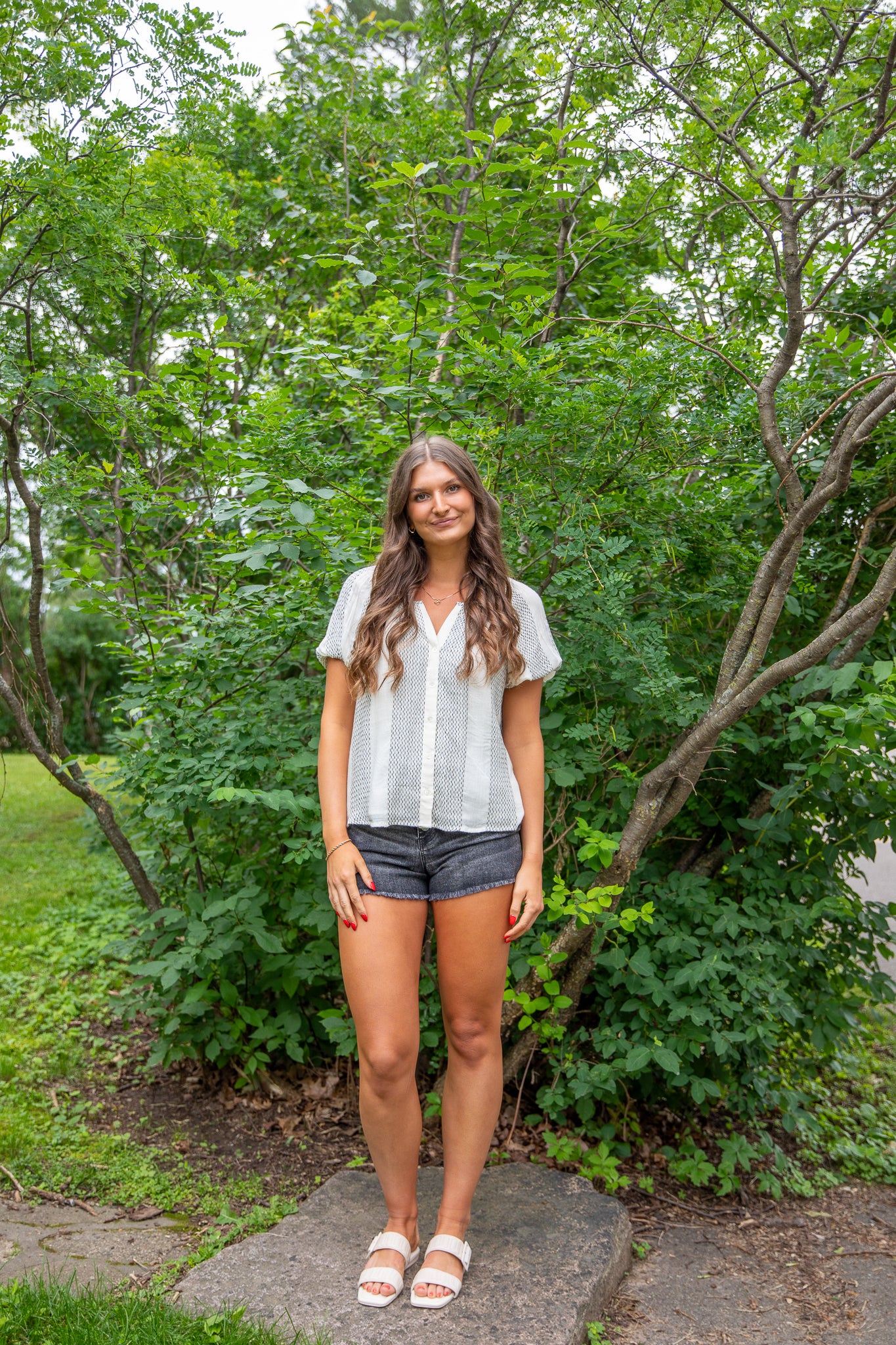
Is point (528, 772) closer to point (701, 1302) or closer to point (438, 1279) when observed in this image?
point (438, 1279)

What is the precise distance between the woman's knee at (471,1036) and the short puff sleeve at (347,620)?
0.87 meters

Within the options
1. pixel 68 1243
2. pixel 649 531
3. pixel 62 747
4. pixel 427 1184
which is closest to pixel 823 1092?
pixel 427 1184

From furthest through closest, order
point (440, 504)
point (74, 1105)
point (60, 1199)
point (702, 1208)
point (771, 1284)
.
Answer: point (74, 1105) → point (702, 1208) → point (60, 1199) → point (771, 1284) → point (440, 504)

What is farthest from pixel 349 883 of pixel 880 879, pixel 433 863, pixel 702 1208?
pixel 880 879

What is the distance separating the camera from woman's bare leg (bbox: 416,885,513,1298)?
2.05 metres

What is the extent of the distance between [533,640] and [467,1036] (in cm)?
93

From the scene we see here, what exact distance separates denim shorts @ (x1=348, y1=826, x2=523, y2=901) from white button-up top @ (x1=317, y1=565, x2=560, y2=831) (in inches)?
1.1

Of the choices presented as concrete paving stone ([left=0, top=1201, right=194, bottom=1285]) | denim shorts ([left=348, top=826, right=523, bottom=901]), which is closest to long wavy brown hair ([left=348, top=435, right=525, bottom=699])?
denim shorts ([left=348, top=826, right=523, bottom=901])

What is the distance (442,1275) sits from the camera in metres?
2.06

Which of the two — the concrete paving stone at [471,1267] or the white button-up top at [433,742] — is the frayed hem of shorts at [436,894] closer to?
the white button-up top at [433,742]

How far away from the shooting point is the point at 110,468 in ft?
10.3

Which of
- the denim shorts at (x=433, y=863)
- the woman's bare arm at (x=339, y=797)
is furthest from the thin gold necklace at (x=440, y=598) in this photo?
the denim shorts at (x=433, y=863)

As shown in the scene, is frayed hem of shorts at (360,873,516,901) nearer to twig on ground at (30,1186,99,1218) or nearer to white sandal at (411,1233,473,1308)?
white sandal at (411,1233,473,1308)

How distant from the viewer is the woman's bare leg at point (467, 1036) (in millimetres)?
2055
